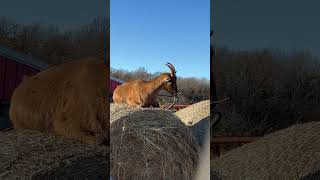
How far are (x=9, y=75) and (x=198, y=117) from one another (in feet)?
3.94

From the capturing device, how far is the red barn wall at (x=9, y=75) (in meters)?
2.22

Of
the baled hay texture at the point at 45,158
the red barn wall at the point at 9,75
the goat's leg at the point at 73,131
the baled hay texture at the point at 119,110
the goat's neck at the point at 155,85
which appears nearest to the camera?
the baled hay texture at the point at 45,158

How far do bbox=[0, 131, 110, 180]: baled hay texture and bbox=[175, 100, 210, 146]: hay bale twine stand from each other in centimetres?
67

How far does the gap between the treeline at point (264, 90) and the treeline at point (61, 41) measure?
87 centimetres

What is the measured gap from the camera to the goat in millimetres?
2686

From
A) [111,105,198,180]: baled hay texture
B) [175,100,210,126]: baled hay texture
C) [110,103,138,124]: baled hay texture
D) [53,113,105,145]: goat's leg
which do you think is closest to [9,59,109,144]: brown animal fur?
[53,113,105,145]: goat's leg

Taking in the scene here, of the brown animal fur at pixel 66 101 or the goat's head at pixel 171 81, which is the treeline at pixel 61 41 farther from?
the goat's head at pixel 171 81

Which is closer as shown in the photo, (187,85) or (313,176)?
(187,85)

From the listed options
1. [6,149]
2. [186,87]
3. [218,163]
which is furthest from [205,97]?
[6,149]

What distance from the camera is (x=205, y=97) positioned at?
9.11ft

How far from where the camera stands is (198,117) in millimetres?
2785

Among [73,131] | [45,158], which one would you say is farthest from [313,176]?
[45,158]

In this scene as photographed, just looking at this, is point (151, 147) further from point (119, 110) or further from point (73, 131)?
point (73, 131)

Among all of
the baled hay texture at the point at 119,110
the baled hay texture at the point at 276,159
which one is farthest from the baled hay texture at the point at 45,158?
the baled hay texture at the point at 276,159
